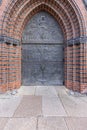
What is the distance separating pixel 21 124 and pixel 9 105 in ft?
4.46

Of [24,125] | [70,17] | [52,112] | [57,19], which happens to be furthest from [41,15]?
[24,125]

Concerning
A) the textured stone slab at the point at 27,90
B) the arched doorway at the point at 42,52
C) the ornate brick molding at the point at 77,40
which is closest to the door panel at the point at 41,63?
the arched doorway at the point at 42,52

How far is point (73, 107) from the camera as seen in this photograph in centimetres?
414

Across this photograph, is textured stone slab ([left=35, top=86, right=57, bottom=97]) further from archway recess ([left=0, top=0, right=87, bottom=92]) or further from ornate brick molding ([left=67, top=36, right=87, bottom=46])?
ornate brick molding ([left=67, top=36, right=87, bottom=46])

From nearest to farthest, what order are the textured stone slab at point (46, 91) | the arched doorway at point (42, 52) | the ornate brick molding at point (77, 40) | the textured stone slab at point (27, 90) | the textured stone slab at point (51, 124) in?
1. the textured stone slab at point (51, 124)
2. the ornate brick molding at point (77, 40)
3. the textured stone slab at point (46, 91)
4. the textured stone slab at point (27, 90)
5. the arched doorway at point (42, 52)

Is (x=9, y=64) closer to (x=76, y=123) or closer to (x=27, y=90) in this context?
(x=27, y=90)

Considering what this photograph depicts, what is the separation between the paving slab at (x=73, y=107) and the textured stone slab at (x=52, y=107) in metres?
0.18

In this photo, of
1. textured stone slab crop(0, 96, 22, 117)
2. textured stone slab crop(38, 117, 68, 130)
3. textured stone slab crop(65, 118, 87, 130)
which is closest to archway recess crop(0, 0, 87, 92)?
textured stone slab crop(0, 96, 22, 117)

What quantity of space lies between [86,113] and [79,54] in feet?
8.89

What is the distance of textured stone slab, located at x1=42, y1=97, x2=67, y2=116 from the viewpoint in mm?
3704

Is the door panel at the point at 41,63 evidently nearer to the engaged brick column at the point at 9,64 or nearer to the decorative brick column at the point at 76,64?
the engaged brick column at the point at 9,64

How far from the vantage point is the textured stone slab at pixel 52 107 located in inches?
146

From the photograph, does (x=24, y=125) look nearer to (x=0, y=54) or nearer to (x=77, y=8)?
(x=0, y=54)

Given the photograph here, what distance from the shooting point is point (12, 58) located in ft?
19.1
